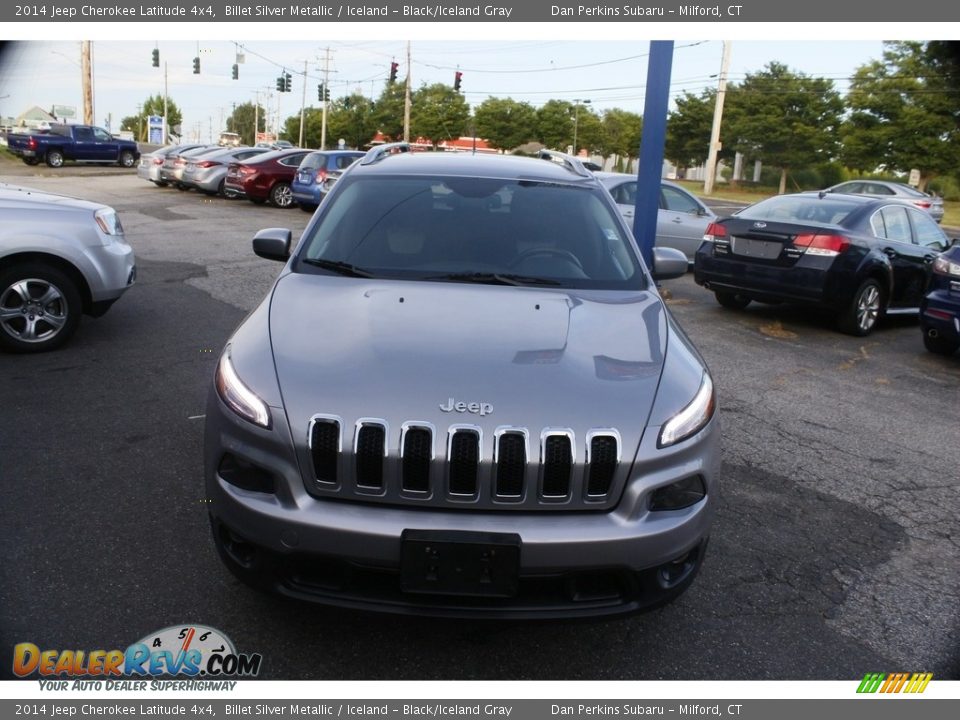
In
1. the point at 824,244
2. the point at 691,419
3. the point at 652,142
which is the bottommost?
the point at 691,419

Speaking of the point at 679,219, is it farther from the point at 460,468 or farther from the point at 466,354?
the point at 460,468

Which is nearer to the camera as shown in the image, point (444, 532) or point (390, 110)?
point (444, 532)

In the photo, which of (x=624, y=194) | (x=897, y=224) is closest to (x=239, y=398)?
(x=897, y=224)

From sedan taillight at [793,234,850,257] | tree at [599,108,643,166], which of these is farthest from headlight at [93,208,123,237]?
tree at [599,108,643,166]

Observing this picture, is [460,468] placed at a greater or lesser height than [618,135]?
lesser

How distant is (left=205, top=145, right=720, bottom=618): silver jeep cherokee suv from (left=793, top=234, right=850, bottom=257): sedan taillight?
20.2ft

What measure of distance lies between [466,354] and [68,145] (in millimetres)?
38542

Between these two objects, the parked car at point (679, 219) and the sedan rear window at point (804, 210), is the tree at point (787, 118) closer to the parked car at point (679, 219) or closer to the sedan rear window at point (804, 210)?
the parked car at point (679, 219)

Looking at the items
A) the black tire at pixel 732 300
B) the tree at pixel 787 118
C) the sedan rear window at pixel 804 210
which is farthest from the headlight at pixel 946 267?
the tree at pixel 787 118

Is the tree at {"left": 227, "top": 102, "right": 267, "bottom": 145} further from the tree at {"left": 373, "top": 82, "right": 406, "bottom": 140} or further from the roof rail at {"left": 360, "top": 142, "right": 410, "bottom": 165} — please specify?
the roof rail at {"left": 360, "top": 142, "right": 410, "bottom": 165}

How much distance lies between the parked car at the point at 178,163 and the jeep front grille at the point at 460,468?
23812 millimetres

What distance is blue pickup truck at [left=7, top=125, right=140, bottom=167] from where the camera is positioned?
35000 millimetres

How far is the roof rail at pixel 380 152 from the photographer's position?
4781 millimetres

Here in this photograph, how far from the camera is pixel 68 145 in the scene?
35.8m
